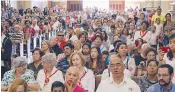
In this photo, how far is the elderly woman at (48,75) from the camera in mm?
7051

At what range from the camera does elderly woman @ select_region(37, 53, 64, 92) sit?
23.1ft

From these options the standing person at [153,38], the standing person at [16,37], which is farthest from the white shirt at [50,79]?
the standing person at [16,37]

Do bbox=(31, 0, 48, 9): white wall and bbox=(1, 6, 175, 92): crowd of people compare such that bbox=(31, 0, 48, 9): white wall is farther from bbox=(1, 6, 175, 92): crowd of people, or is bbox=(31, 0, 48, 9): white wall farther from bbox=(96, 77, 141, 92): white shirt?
bbox=(96, 77, 141, 92): white shirt

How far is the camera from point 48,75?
23.6 ft

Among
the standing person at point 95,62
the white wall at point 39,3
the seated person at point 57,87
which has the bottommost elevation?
the seated person at point 57,87

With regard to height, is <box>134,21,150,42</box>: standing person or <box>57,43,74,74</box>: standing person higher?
<box>134,21,150,42</box>: standing person

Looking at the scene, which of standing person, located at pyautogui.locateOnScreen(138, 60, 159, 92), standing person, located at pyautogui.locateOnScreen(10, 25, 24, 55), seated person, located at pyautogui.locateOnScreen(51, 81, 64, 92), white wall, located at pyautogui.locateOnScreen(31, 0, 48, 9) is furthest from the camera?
white wall, located at pyautogui.locateOnScreen(31, 0, 48, 9)

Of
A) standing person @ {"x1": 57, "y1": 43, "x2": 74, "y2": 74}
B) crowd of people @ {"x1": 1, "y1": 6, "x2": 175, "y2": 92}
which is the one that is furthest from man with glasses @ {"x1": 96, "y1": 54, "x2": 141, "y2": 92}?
standing person @ {"x1": 57, "y1": 43, "x2": 74, "y2": 74}

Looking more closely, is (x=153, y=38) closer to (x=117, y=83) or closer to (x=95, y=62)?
(x=95, y=62)

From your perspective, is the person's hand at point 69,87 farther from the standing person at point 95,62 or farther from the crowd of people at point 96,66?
the standing person at point 95,62

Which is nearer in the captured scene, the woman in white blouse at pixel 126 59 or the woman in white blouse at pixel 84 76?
the woman in white blouse at pixel 84 76

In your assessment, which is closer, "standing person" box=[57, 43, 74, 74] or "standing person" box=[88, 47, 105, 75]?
"standing person" box=[88, 47, 105, 75]

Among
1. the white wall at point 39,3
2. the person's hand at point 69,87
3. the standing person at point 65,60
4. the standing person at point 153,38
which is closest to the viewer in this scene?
the person's hand at point 69,87

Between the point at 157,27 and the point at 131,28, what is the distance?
0.86 meters
